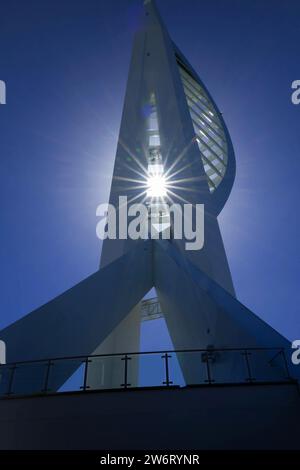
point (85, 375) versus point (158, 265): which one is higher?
point (158, 265)

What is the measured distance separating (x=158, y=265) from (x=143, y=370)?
12.8 ft

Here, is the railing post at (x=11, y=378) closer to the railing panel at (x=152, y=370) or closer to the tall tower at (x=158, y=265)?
the tall tower at (x=158, y=265)

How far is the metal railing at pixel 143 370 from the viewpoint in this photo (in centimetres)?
339

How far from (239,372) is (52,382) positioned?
2.07 meters

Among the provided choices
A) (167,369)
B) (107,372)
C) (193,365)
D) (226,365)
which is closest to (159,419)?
(167,369)

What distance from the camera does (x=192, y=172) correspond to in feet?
25.3

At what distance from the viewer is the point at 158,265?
24.2ft

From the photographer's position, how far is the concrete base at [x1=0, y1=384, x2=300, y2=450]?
2736 mm

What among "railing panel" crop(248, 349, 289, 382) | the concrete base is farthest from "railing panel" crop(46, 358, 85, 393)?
"railing panel" crop(248, 349, 289, 382)

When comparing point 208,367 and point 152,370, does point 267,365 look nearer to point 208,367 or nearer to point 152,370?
point 208,367

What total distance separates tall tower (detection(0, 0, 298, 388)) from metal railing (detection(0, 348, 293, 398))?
48 mm

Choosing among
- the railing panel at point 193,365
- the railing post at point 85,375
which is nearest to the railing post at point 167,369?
the railing panel at point 193,365
